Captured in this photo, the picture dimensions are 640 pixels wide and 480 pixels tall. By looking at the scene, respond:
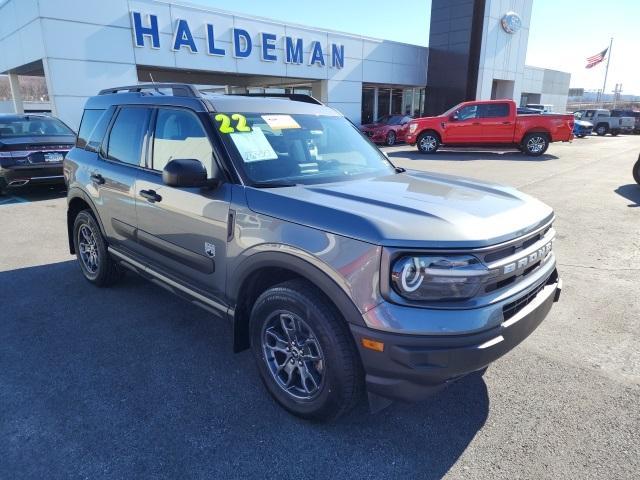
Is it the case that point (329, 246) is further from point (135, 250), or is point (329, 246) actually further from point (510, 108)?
point (510, 108)

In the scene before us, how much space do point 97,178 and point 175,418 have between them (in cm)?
256

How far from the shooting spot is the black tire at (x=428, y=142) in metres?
17.2

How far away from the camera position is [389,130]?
66.6 ft

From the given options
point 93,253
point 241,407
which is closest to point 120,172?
point 93,253

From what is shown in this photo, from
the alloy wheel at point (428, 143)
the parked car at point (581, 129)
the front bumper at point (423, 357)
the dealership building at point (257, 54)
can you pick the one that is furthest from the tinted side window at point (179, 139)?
the parked car at point (581, 129)

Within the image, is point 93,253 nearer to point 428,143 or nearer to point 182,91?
point 182,91

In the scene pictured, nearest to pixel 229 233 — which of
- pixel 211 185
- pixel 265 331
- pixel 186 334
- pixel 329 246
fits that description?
pixel 211 185

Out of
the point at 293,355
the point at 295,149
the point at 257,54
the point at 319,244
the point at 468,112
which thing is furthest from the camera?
the point at 257,54

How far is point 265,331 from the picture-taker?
276 cm

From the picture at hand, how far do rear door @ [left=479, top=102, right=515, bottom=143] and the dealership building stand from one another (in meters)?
7.40

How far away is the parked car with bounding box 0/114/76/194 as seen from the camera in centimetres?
850

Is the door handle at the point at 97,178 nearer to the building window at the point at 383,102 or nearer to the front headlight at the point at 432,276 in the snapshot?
the front headlight at the point at 432,276

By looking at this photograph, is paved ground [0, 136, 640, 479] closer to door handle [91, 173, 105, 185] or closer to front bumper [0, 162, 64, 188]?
door handle [91, 173, 105, 185]

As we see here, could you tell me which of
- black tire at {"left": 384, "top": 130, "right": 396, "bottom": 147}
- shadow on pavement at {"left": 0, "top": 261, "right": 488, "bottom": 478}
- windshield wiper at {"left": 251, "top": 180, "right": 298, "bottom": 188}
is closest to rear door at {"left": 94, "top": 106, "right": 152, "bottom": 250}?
shadow on pavement at {"left": 0, "top": 261, "right": 488, "bottom": 478}
